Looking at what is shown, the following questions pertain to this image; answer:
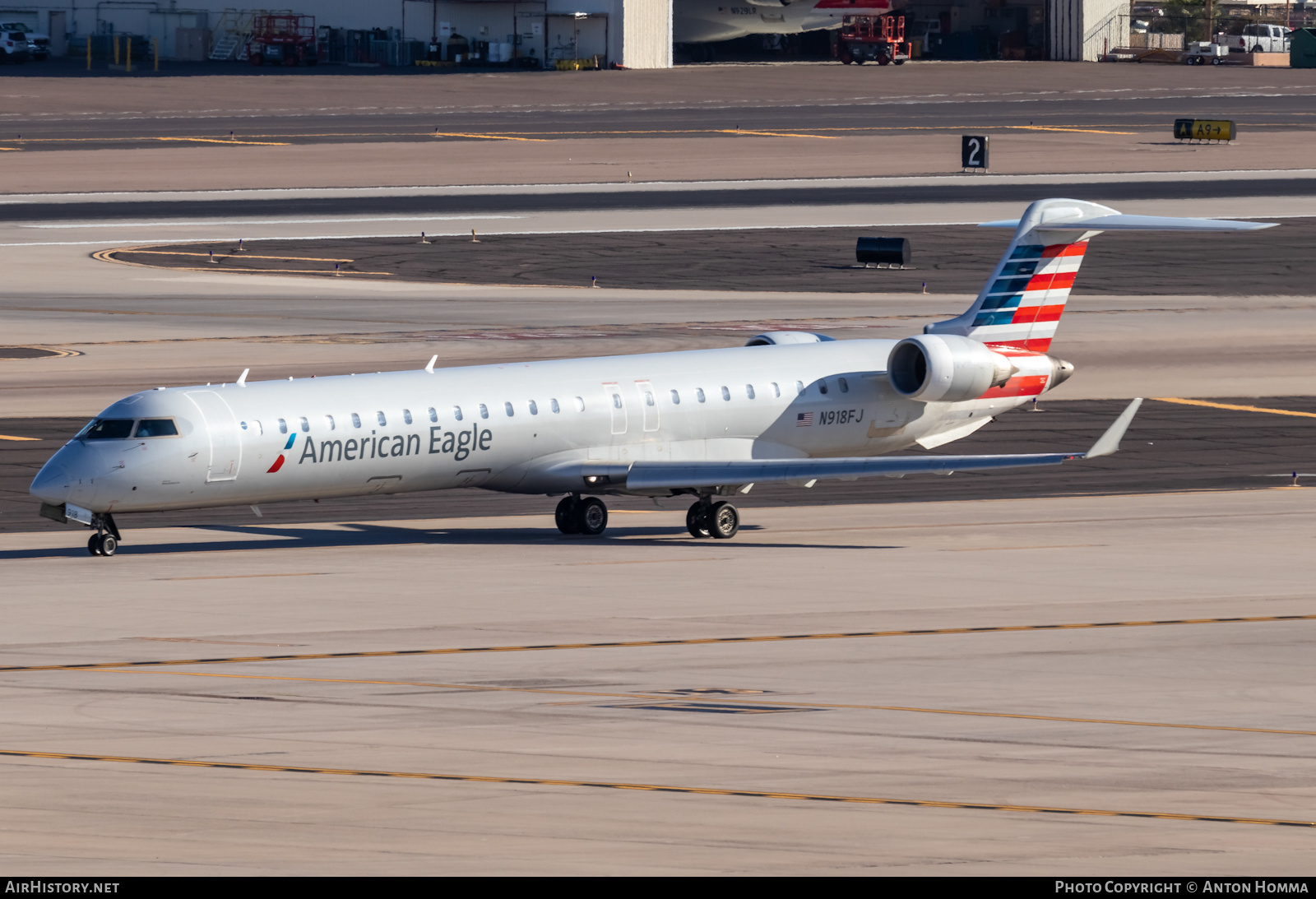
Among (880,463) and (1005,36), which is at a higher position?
(1005,36)

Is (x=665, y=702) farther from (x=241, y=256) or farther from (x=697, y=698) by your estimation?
(x=241, y=256)

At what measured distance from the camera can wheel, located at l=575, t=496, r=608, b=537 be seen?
39.6 m

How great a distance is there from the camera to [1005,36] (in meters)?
192

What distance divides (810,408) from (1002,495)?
636 centimetres

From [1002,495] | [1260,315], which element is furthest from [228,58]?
[1002,495]

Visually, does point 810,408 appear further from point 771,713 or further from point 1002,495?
point 771,713

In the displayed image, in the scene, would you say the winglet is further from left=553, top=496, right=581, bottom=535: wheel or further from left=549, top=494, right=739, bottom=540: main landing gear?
left=553, top=496, right=581, bottom=535: wheel

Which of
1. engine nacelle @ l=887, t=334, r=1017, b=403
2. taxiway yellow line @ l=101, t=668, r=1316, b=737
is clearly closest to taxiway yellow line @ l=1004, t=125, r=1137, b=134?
engine nacelle @ l=887, t=334, r=1017, b=403

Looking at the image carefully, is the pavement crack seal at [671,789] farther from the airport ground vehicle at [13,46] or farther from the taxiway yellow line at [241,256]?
the airport ground vehicle at [13,46]

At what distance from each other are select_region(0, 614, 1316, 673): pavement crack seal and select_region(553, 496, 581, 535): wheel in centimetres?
1051

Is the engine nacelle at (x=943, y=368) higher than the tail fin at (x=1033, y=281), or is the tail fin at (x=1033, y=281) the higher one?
the tail fin at (x=1033, y=281)

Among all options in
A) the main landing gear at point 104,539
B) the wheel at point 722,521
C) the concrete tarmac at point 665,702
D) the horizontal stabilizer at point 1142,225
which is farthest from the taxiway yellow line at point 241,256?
the main landing gear at point 104,539

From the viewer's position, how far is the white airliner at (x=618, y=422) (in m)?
34.9

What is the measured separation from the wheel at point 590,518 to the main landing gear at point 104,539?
8422mm
